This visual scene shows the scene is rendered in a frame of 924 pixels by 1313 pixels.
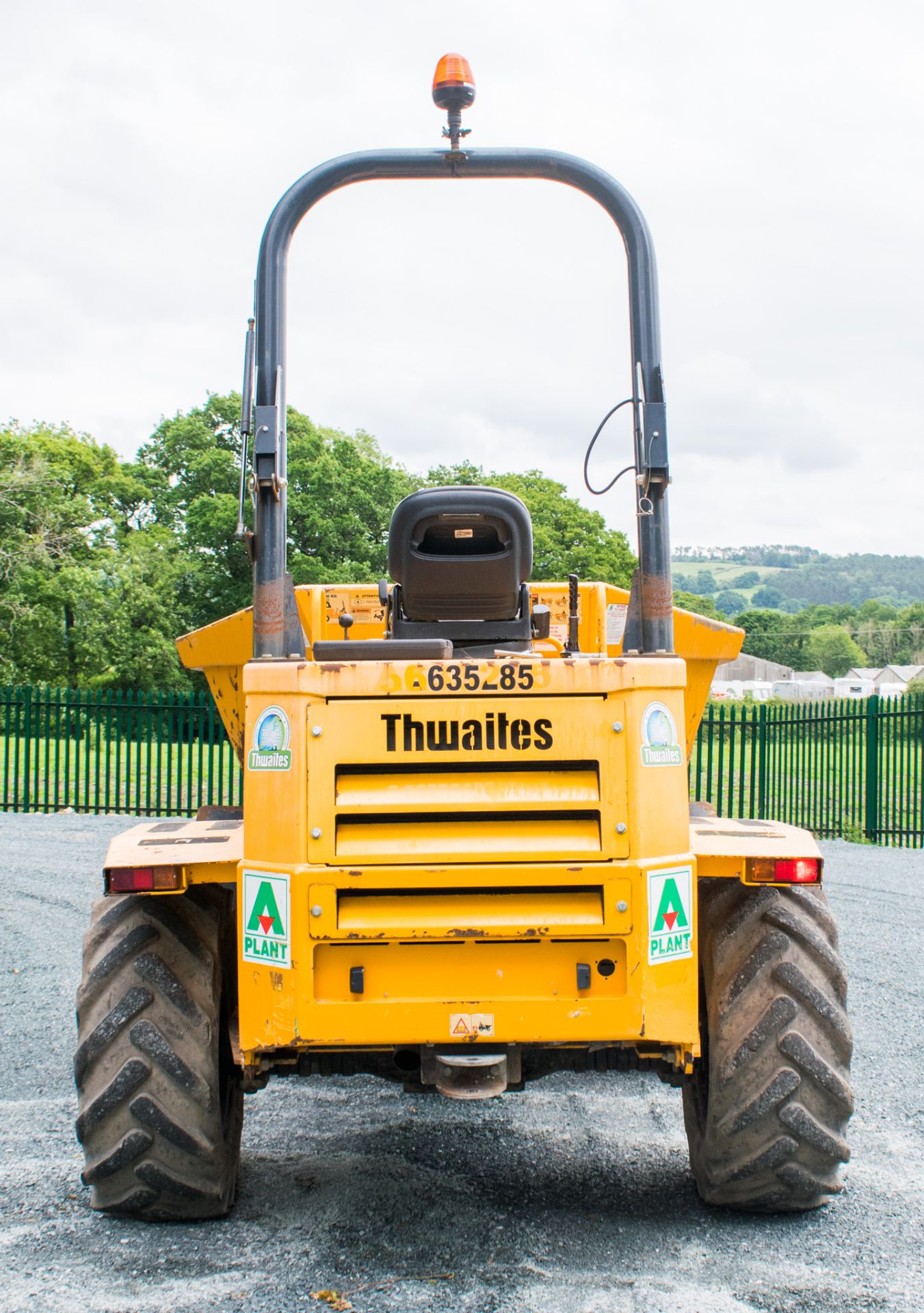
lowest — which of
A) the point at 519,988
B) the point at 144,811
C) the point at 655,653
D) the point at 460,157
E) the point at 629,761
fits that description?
the point at 144,811

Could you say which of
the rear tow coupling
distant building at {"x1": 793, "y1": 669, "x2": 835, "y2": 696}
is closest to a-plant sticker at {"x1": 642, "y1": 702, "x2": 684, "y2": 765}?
the rear tow coupling

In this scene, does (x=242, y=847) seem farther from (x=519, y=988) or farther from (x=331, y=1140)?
(x=331, y=1140)

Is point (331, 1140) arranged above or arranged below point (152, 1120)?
below

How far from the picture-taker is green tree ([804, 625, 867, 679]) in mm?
108688

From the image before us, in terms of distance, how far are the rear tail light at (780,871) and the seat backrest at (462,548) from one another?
124cm

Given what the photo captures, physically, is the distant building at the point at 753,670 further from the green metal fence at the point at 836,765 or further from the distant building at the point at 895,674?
the green metal fence at the point at 836,765

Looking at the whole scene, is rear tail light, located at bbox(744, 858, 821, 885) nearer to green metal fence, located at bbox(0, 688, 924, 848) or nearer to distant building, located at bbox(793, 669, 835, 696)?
green metal fence, located at bbox(0, 688, 924, 848)

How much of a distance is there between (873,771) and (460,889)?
553 inches

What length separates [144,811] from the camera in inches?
727

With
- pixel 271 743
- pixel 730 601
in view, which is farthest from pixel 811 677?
pixel 271 743

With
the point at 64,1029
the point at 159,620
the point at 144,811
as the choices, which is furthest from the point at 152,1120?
the point at 159,620

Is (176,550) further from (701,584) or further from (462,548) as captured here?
(701,584)

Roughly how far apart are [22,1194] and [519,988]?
6.76 ft

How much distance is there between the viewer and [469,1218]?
424cm
